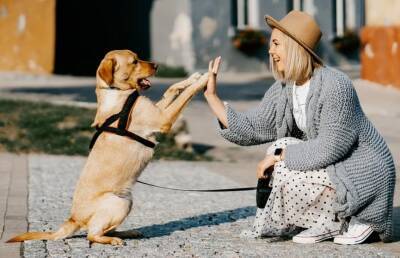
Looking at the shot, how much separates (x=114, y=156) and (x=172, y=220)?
4.31 ft

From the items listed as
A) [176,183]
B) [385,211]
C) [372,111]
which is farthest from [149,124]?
[372,111]

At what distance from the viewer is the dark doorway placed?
25141mm

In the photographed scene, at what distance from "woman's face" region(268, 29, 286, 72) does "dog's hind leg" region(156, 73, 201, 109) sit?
23.2 inches

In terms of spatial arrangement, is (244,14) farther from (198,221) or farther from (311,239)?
(311,239)

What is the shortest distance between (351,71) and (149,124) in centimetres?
1892

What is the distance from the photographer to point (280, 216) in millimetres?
6434

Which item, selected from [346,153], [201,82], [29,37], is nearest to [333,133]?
[346,153]

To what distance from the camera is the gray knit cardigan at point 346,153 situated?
6191mm

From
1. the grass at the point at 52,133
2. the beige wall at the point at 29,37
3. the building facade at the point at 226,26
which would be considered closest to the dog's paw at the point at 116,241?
the grass at the point at 52,133

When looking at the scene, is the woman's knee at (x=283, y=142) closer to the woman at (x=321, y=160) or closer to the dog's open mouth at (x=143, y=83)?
the woman at (x=321, y=160)

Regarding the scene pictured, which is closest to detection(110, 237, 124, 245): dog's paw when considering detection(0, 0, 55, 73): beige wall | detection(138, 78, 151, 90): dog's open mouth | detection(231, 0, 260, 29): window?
detection(138, 78, 151, 90): dog's open mouth

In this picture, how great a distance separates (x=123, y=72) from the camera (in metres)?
6.49

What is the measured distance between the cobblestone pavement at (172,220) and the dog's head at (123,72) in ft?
3.34

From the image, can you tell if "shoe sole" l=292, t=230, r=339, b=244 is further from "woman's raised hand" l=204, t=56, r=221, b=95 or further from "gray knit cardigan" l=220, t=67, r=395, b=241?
"woman's raised hand" l=204, t=56, r=221, b=95
